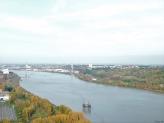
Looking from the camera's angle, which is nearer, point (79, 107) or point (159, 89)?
point (79, 107)

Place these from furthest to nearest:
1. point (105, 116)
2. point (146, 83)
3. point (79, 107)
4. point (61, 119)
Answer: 1. point (146, 83)
2. point (79, 107)
3. point (105, 116)
4. point (61, 119)

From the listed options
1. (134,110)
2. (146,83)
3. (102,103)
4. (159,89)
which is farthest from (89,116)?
(146,83)

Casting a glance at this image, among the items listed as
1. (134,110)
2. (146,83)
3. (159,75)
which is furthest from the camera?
(159,75)

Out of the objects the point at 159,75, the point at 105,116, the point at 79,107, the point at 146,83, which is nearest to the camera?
the point at 105,116

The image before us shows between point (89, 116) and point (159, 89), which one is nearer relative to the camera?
point (89, 116)

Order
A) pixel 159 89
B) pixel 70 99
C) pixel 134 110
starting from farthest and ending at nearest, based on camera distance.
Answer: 1. pixel 159 89
2. pixel 70 99
3. pixel 134 110

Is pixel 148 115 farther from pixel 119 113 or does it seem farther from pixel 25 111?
pixel 25 111

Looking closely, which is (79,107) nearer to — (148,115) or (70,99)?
(70,99)

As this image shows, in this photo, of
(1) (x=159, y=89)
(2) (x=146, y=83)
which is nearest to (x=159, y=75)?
(2) (x=146, y=83)

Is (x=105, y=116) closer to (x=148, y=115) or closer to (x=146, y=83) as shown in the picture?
(x=148, y=115)
